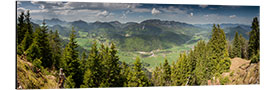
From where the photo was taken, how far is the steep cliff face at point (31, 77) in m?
11.4

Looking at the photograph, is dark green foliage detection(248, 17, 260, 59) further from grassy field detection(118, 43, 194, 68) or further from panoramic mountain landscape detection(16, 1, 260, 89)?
grassy field detection(118, 43, 194, 68)

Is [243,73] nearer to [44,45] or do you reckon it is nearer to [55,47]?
[55,47]

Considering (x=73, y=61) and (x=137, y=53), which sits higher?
(x=137, y=53)

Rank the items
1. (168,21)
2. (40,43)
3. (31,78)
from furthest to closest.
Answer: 1. (168,21)
2. (40,43)
3. (31,78)

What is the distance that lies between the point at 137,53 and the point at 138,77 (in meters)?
1.66

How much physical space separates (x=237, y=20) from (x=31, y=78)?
11830 millimetres

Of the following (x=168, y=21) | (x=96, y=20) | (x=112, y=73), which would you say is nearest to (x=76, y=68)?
(x=112, y=73)

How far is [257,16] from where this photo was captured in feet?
49.1

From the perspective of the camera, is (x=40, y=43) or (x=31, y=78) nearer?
(x=31, y=78)

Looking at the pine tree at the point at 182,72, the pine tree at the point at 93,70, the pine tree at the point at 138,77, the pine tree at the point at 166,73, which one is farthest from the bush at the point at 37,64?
the pine tree at the point at 182,72

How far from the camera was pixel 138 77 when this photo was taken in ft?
45.8

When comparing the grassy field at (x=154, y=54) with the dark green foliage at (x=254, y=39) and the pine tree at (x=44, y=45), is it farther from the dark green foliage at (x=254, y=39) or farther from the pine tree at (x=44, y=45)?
the dark green foliage at (x=254, y=39)

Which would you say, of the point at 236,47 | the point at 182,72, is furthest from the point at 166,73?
the point at 236,47

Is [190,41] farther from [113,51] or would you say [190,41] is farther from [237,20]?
[113,51]
